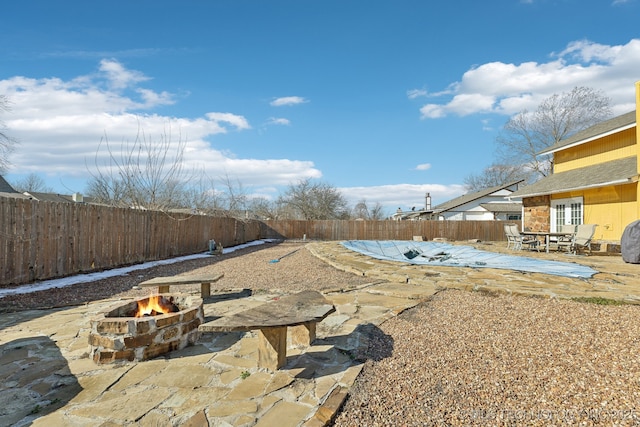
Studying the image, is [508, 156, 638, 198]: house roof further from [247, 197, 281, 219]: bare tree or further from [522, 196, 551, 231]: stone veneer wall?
[247, 197, 281, 219]: bare tree

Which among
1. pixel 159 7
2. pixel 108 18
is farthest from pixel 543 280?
pixel 108 18

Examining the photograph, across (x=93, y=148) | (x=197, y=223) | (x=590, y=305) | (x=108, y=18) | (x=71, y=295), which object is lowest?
(x=71, y=295)

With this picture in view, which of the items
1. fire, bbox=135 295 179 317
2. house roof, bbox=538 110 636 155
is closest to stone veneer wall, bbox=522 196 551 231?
house roof, bbox=538 110 636 155

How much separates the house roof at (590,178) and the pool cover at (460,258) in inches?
172

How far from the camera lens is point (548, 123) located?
25.3 meters

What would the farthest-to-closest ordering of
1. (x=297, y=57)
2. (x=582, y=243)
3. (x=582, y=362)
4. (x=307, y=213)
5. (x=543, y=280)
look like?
1. (x=307, y=213)
2. (x=297, y=57)
3. (x=582, y=243)
4. (x=543, y=280)
5. (x=582, y=362)

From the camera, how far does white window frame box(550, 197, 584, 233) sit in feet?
39.7

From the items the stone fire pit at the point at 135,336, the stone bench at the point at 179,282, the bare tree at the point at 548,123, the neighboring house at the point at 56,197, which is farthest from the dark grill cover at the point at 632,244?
the neighboring house at the point at 56,197

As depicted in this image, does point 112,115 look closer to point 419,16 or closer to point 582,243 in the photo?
point 419,16

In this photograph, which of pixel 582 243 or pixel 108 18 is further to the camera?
pixel 582 243

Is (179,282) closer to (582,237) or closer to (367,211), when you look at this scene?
(582,237)

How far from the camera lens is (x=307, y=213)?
3228cm

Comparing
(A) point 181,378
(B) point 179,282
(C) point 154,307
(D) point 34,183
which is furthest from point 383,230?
(D) point 34,183

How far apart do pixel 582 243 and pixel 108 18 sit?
1429cm
